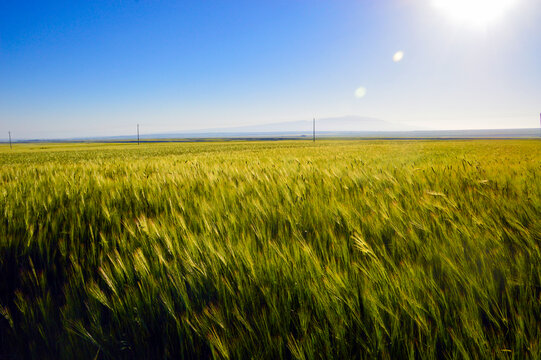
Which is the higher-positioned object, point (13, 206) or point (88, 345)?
point (13, 206)

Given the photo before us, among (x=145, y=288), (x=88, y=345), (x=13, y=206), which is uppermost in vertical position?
(x=13, y=206)

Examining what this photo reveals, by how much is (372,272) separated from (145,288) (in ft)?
2.76

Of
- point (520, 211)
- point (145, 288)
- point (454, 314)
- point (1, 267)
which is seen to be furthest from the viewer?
point (520, 211)

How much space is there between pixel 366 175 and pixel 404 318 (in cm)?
243

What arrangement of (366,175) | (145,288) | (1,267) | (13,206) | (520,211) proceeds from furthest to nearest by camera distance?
(366,175) < (13,206) < (520,211) < (1,267) < (145,288)

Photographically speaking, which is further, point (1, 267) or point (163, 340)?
point (1, 267)

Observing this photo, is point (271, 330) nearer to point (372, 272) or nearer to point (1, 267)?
point (372, 272)


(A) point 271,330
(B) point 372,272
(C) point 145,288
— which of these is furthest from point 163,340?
(B) point 372,272

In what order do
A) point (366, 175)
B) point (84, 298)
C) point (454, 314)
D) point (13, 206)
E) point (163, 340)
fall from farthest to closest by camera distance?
point (366, 175) < point (13, 206) < point (84, 298) < point (163, 340) < point (454, 314)

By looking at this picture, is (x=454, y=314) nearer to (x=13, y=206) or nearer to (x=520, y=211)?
(x=520, y=211)

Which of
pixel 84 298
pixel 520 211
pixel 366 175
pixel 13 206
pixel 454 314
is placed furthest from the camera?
pixel 366 175

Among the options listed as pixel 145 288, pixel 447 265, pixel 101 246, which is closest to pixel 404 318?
pixel 447 265

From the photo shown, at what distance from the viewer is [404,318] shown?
772mm

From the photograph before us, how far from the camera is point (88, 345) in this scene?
89cm
